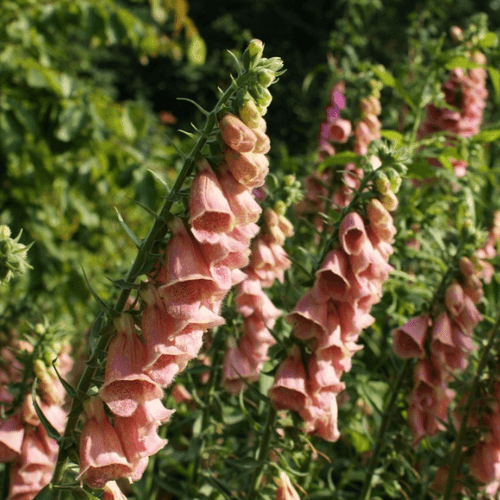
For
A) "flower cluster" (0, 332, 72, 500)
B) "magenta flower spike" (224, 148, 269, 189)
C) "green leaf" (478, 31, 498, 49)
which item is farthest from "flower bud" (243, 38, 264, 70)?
"green leaf" (478, 31, 498, 49)

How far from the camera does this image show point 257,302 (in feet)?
5.98

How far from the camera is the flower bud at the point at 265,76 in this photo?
1080 millimetres

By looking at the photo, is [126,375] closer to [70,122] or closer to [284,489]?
[284,489]

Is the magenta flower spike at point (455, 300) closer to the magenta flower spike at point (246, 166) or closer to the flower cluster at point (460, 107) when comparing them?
the magenta flower spike at point (246, 166)

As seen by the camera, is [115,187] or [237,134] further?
[115,187]

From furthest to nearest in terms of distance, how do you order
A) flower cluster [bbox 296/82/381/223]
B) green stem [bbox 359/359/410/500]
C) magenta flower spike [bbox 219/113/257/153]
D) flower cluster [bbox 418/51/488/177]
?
flower cluster [bbox 418/51/488/177]
flower cluster [bbox 296/82/381/223]
green stem [bbox 359/359/410/500]
magenta flower spike [bbox 219/113/257/153]

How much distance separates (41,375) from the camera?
4.87 ft

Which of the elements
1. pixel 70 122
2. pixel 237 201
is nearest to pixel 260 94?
pixel 237 201

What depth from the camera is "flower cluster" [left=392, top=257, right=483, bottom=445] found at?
5.77 ft

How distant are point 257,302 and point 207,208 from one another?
78cm

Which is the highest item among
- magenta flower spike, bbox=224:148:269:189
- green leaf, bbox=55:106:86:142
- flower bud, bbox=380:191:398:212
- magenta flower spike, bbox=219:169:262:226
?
magenta flower spike, bbox=224:148:269:189

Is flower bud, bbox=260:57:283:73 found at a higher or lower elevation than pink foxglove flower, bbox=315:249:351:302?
higher

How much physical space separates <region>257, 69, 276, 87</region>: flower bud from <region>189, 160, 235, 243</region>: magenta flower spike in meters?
0.17

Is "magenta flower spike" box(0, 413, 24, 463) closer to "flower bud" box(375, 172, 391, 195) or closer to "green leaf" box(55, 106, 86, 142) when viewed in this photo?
"flower bud" box(375, 172, 391, 195)
